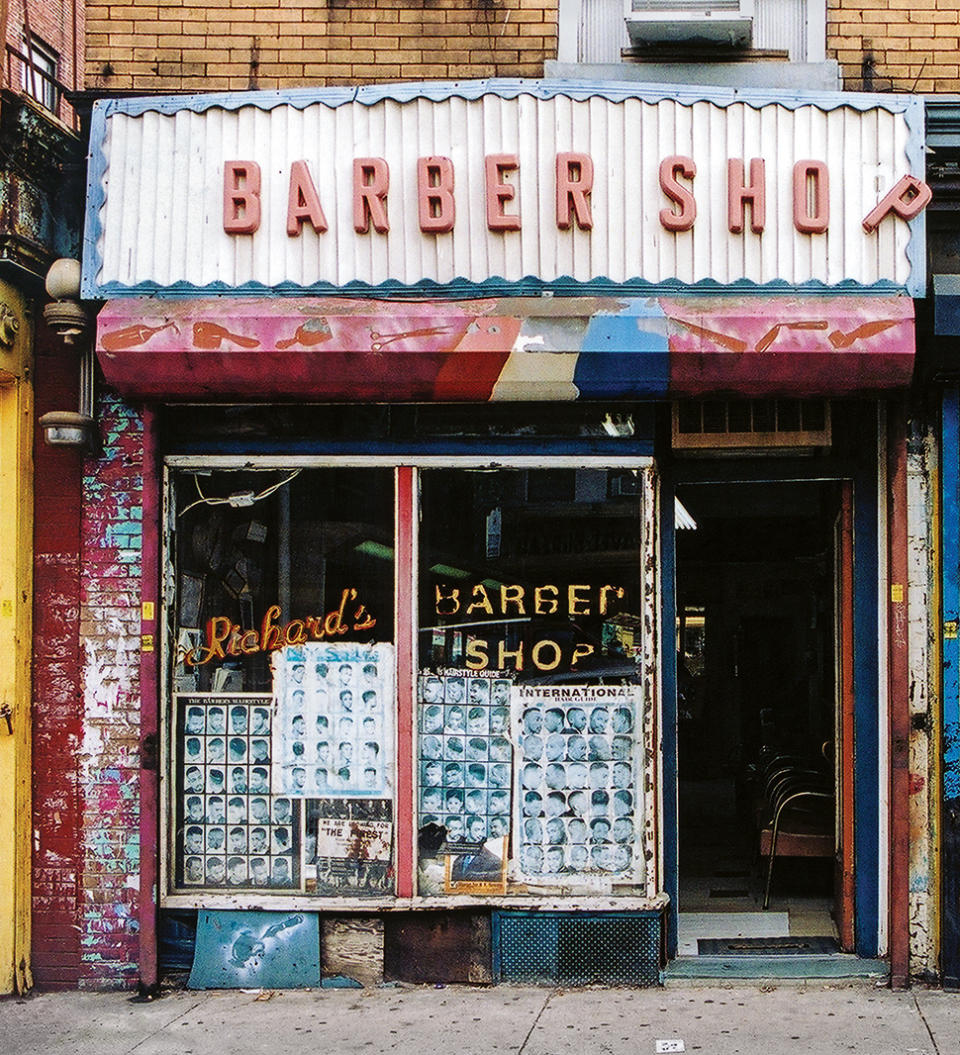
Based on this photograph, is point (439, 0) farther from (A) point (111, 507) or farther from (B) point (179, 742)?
(B) point (179, 742)

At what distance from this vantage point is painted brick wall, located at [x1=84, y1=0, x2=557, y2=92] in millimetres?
6504

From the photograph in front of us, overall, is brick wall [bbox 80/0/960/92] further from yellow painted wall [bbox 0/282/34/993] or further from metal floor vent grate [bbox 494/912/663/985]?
metal floor vent grate [bbox 494/912/663/985]

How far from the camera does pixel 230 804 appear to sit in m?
6.39

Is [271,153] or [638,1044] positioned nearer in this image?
[638,1044]

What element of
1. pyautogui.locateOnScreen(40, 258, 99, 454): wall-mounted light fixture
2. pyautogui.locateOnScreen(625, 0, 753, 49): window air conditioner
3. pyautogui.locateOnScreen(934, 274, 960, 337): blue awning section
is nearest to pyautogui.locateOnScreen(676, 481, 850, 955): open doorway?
pyautogui.locateOnScreen(934, 274, 960, 337): blue awning section

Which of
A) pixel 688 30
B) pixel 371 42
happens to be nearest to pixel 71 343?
pixel 371 42

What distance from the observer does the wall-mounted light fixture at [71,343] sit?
6.08 m

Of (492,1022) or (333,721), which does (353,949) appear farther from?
(333,721)

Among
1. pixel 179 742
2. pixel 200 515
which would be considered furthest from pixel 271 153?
pixel 179 742

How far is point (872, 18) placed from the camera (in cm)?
646

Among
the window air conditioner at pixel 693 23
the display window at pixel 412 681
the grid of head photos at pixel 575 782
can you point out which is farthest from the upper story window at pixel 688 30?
the grid of head photos at pixel 575 782

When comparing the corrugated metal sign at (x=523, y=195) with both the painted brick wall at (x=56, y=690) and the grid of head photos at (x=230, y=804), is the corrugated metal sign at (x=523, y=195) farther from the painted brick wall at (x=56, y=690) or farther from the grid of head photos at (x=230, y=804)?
the grid of head photos at (x=230, y=804)

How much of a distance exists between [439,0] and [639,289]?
2.05 meters

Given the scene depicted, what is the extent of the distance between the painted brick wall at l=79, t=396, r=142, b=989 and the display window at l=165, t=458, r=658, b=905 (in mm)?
213
